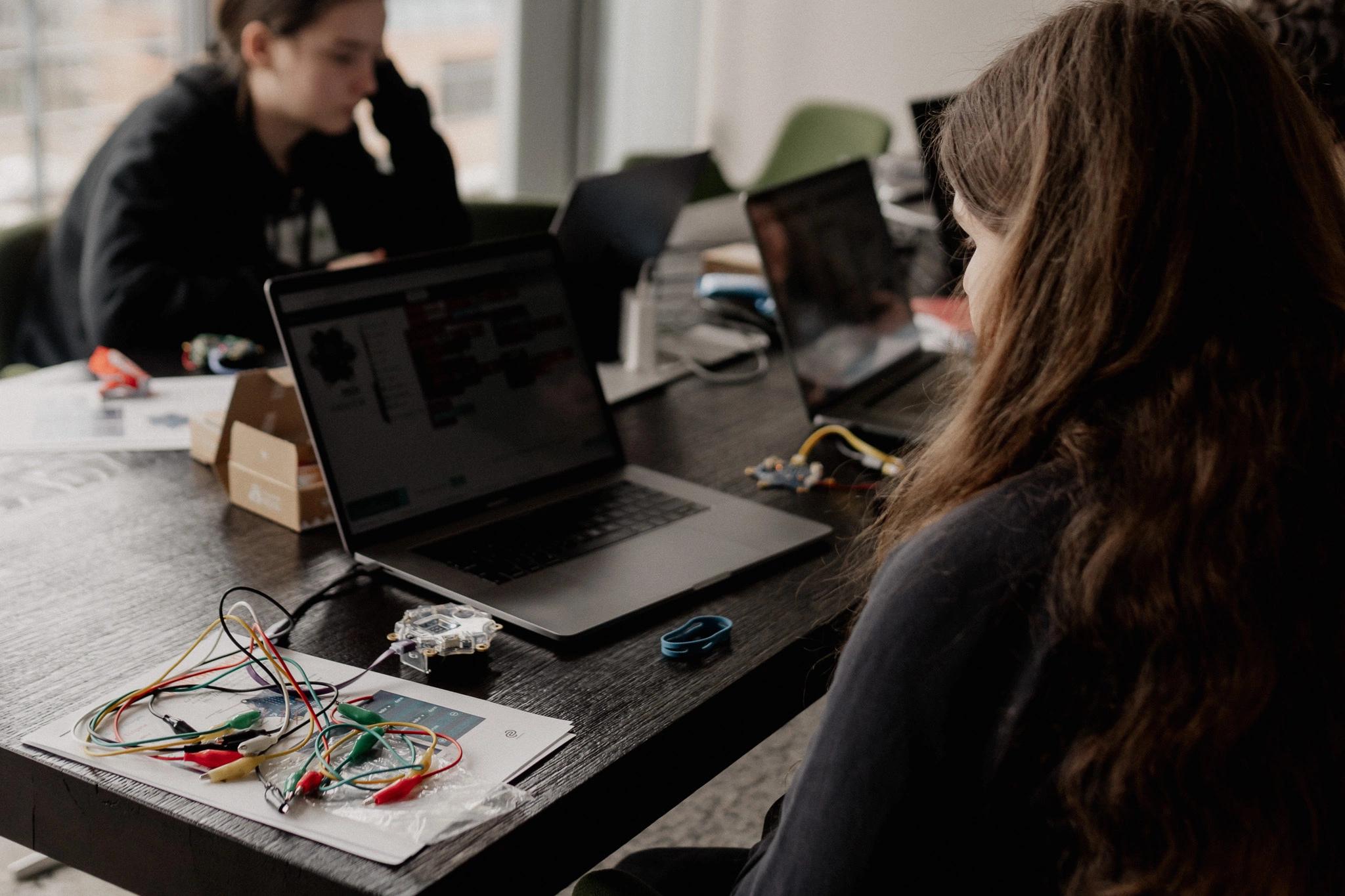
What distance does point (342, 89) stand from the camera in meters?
2.34

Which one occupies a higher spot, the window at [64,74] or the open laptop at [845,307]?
the window at [64,74]

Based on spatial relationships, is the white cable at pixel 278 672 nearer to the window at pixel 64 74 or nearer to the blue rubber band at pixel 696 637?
the blue rubber band at pixel 696 637

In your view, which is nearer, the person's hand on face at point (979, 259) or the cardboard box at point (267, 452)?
the person's hand on face at point (979, 259)

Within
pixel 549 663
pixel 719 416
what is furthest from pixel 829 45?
pixel 549 663

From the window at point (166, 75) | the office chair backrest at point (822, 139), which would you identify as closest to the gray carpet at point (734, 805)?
the window at point (166, 75)

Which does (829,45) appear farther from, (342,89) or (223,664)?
(223,664)

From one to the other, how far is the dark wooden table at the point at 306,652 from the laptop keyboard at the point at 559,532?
0.08 metres

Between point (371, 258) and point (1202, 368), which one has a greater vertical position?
point (1202, 368)

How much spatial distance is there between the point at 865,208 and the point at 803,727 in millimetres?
1019

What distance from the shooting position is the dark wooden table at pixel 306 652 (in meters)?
0.85

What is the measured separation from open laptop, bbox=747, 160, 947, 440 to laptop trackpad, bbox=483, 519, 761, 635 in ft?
1.43

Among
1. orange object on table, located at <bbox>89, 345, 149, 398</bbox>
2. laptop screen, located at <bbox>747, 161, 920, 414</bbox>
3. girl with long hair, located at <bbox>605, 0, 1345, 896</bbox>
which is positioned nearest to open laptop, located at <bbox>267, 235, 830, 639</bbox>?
laptop screen, located at <bbox>747, 161, 920, 414</bbox>

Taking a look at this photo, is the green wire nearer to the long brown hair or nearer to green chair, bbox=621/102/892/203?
the long brown hair

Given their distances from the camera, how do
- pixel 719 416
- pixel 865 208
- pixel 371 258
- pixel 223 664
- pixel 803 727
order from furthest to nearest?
1. pixel 803 727
2. pixel 371 258
3. pixel 865 208
4. pixel 719 416
5. pixel 223 664
